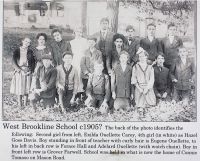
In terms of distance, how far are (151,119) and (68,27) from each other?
236 mm

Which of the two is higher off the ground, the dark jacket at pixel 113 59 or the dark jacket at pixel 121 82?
the dark jacket at pixel 113 59

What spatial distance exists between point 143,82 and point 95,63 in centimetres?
10

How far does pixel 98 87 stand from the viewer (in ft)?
2.10

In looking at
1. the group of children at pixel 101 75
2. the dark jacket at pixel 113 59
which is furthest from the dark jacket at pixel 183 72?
the dark jacket at pixel 113 59

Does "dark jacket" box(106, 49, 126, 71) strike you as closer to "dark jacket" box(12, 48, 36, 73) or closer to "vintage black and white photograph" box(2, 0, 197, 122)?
"vintage black and white photograph" box(2, 0, 197, 122)

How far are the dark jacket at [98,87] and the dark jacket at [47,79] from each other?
7 cm

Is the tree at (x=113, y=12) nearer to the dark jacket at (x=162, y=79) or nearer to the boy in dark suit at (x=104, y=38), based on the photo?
the boy in dark suit at (x=104, y=38)

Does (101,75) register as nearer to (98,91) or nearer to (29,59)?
(98,91)

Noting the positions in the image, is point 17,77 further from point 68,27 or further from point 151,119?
point 151,119

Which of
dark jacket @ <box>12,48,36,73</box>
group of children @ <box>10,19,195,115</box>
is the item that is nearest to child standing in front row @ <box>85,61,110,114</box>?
group of children @ <box>10,19,195,115</box>

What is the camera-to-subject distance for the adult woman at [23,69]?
0.64m

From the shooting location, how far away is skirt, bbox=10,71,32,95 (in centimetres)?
64

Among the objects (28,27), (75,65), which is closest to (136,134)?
(75,65)

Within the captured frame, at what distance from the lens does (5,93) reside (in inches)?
25.0
